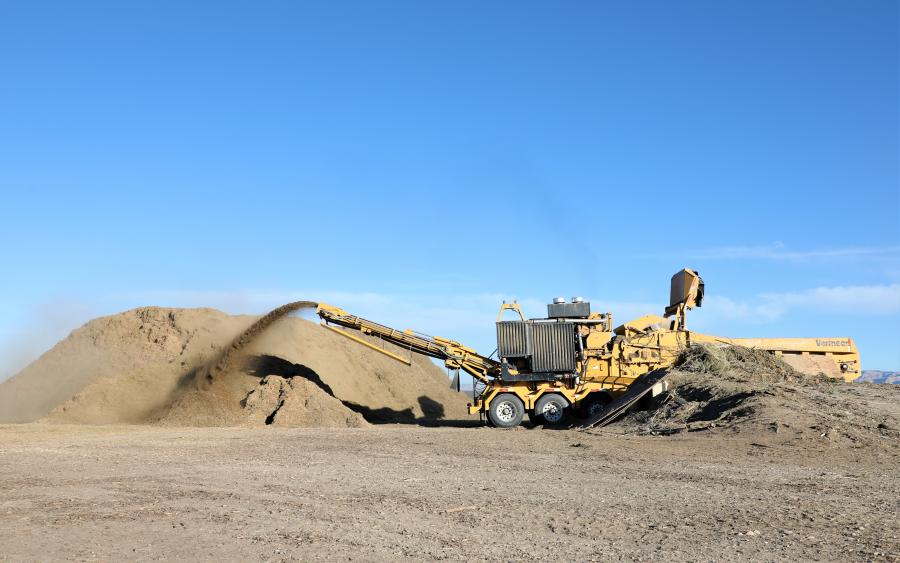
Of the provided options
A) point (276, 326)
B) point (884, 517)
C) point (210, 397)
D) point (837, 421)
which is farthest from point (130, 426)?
point (884, 517)

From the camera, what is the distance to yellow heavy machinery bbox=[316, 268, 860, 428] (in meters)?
24.6

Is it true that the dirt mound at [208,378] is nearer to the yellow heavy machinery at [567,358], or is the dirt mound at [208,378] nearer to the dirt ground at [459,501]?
the yellow heavy machinery at [567,358]

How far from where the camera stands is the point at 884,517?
31.2ft

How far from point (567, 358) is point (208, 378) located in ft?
39.4

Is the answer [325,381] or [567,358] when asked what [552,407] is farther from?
[325,381]

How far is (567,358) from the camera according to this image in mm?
24531

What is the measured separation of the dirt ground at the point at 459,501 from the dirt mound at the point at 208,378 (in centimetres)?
778

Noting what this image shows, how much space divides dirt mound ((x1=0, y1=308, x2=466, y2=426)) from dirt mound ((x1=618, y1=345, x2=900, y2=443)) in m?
10.4

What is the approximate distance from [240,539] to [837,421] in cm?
1402

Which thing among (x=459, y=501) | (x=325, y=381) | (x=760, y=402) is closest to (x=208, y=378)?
(x=325, y=381)

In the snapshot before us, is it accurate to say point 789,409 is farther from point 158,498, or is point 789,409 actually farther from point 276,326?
point 276,326

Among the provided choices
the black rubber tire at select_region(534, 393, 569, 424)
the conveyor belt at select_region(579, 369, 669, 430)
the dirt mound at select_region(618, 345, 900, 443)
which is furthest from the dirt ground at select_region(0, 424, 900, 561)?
the black rubber tire at select_region(534, 393, 569, 424)

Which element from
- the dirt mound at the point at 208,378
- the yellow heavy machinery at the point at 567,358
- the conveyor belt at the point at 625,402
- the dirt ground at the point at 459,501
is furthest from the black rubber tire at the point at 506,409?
the dirt ground at the point at 459,501

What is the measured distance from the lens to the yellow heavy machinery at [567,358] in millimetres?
24578
